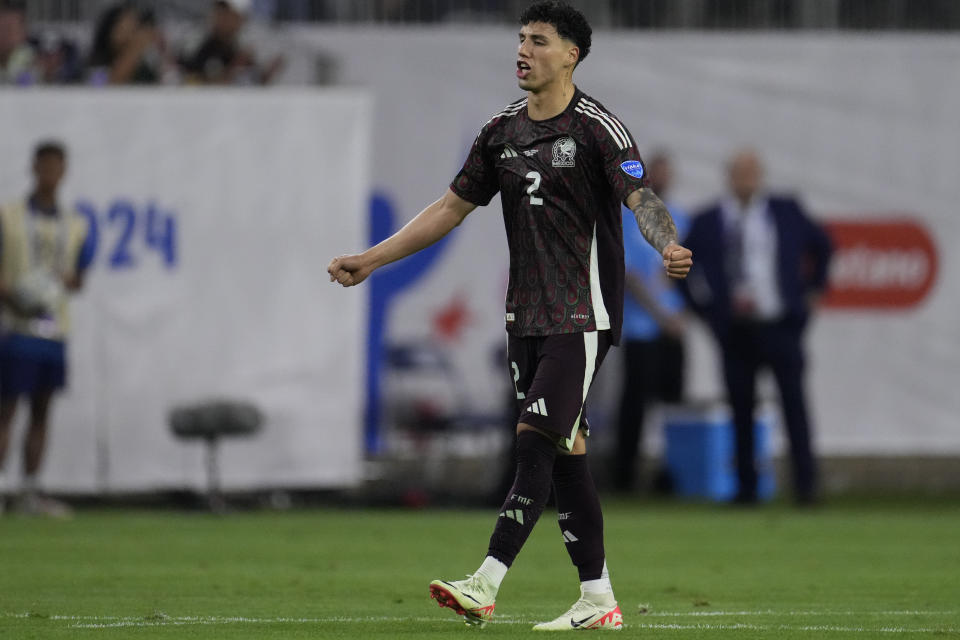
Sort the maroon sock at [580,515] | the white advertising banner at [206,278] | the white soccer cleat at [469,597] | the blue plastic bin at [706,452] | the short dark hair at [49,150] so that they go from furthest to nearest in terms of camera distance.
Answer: the blue plastic bin at [706,452], the white advertising banner at [206,278], the short dark hair at [49,150], the maroon sock at [580,515], the white soccer cleat at [469,597]

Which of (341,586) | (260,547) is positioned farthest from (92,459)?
(341,586)

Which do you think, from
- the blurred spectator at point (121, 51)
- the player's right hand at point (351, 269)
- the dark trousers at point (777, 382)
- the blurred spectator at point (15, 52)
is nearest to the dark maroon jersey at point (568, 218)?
the player's right hand at point (351, 269)

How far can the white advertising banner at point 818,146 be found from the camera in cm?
1681

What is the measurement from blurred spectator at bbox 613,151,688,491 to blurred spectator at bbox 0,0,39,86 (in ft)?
17.6

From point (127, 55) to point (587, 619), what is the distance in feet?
31.5

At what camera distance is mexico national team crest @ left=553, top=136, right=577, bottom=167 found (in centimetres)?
713

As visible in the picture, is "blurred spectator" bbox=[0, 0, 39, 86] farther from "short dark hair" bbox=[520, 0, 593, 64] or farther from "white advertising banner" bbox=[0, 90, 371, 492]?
"short dark hair" bbox=[520, 0, 593, 64]

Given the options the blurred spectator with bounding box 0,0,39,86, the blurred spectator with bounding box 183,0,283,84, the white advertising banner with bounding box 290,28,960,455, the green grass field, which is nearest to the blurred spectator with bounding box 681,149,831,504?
the green grass field

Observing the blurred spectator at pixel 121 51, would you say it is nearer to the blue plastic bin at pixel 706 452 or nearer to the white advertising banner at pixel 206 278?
the white advertising banner at pixel 206 278

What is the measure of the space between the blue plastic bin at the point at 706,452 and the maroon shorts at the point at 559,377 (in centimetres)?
908

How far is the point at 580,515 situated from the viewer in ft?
23.5

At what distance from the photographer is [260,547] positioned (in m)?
11.5

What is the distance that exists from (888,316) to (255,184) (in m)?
6.31

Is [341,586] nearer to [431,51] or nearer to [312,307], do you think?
[312,307]
